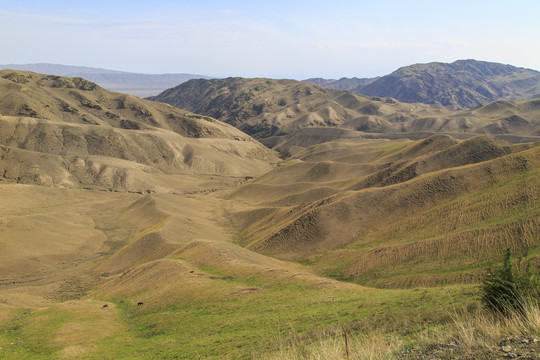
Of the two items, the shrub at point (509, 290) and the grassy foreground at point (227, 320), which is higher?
the shrub at point (509, 290)

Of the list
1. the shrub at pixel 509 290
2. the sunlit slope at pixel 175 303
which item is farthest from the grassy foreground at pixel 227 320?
the shrub at pixel 509 290

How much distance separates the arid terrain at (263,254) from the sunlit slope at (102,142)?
3.04ft

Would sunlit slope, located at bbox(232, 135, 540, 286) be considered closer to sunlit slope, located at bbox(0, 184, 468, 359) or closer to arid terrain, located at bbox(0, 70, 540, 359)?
arid terrain, located at bbox(0, 70, 540, 359)

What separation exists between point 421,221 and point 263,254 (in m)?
18.6

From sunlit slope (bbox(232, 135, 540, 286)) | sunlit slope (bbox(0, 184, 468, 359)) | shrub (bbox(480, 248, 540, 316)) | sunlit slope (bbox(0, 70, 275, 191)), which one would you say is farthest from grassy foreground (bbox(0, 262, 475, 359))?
sunlit slope (bbox(0, 70, 275, 191))

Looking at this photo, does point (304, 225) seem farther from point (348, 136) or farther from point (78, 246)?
point (348, 136)

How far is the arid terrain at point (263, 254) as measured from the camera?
18.2 m

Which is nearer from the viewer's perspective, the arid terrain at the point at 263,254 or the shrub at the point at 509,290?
the shrub at the point at 509,290

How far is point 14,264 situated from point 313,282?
141 feet

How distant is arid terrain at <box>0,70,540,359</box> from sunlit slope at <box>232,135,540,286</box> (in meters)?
0.17

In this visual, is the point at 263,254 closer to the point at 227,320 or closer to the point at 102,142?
the point at 227,320

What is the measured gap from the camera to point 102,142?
126m

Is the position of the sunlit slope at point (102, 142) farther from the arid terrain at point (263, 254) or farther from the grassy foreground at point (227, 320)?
the grassy foreground at point (227, 320)

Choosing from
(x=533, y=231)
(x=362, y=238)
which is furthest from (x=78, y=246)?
(x=533, y=231)
